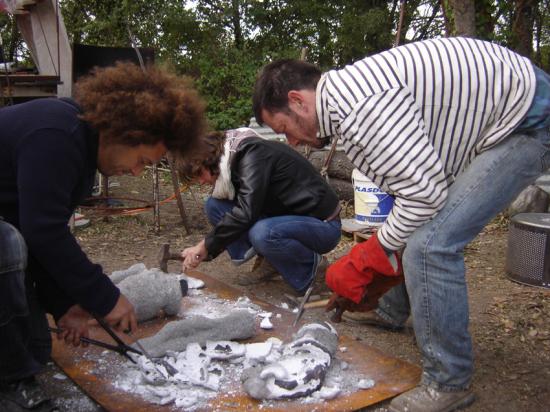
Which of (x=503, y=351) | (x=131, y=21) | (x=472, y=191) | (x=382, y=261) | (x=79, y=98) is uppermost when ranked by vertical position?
(x=131, y=21)

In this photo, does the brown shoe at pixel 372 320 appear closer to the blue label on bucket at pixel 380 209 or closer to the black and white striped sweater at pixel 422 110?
the black and white striped sweater at pixel 422 110

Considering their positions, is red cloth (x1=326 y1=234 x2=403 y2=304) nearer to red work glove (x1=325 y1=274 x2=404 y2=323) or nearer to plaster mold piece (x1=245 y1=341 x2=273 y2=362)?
red work glove (x1=325 y1=274 x2=404 y2=323)

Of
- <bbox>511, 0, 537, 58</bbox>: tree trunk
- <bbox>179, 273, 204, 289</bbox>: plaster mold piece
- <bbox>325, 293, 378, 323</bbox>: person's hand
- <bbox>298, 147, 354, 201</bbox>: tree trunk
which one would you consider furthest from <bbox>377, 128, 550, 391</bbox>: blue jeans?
<bbox>511, 0, 537, 58</bbox>: tree trunk

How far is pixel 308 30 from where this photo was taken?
34.3 feet

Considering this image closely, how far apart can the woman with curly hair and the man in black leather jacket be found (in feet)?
3.31

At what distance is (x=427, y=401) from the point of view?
1.99 meters

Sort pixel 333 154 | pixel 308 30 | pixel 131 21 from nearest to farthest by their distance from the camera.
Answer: pixel 333 154, pixel 131 21, pixel 308 30

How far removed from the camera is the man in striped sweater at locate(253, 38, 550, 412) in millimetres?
1812

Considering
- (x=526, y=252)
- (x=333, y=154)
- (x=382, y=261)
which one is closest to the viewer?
(x=382, y=261)

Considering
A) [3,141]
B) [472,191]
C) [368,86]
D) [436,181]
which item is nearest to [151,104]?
[3,141]

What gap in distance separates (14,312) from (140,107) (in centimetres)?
75

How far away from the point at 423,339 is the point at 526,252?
1751 millimetres

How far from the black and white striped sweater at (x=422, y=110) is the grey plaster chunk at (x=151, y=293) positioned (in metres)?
1.15

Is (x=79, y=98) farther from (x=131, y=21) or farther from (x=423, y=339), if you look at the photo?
(x=131, y=21)
